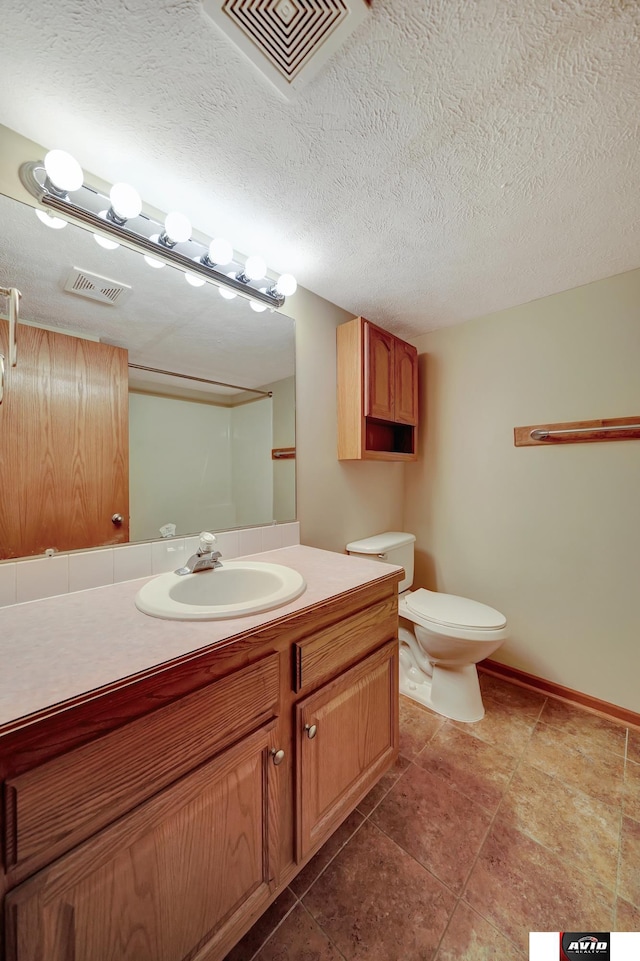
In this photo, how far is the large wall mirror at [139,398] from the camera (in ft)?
3.02

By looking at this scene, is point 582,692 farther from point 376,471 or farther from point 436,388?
point 436,388

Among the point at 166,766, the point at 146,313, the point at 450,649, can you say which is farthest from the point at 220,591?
the point at 450,649

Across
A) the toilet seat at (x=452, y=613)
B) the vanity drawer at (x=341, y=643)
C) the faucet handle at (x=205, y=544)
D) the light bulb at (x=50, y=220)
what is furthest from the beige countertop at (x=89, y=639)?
the light bulb at (x=50, y=220)

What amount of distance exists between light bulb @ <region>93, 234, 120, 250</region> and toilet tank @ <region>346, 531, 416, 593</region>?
5.24 feet

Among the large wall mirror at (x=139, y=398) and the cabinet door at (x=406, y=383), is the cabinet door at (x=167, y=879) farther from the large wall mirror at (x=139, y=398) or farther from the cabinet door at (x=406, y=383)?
the cabinet door at (x=406, y=383)

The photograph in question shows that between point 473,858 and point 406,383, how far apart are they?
201 centimetres

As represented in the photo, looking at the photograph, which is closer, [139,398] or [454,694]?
[139,398]

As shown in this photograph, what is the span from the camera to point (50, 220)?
954 millimetres

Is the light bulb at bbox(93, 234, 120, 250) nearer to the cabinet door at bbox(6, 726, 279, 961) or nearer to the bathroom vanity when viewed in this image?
the bathroom vanity

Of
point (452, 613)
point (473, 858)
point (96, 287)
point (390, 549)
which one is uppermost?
point (96, 287)

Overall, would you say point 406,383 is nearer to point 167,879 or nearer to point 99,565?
point 99,565

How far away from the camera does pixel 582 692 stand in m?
1.67

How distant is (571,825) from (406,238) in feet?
7.10
